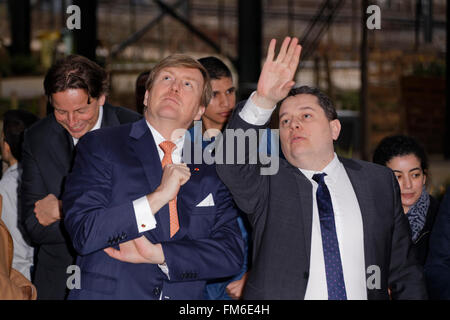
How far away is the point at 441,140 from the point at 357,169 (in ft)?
34.5

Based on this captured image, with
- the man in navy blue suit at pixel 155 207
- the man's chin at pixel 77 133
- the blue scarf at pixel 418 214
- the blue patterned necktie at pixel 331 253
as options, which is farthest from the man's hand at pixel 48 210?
the blue scarf at pixel 418 214

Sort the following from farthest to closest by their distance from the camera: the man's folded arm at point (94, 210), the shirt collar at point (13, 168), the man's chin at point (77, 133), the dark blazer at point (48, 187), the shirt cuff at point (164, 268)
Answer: the shirt collar at point (13, 168) < the man's chin at point (77, 133) < the dark blazer at point (48, 187) < the shirt cuff at point (164, 268) < the man's folded arm at point (94, 210)

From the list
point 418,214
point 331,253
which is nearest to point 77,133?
point 331,253

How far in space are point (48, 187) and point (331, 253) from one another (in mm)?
1562

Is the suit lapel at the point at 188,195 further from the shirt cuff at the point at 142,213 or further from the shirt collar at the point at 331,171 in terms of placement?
the shirt collar at the point at 331,171

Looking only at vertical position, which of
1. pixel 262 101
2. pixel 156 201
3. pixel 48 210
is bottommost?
pixel 48 210

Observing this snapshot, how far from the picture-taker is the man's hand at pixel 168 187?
2.66 meters

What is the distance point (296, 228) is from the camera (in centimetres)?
286

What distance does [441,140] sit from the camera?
42.7 ft

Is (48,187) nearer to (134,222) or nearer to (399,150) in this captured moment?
(134,222)

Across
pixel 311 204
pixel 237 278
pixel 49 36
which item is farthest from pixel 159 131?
pixel 49 36

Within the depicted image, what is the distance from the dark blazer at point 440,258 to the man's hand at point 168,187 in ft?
4.14

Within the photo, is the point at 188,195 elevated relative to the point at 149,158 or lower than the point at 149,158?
lower
